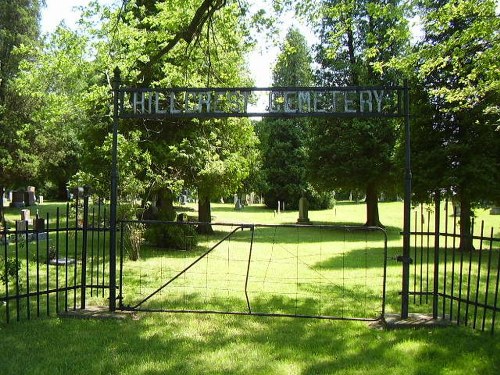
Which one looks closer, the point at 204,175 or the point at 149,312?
the point at 149,312

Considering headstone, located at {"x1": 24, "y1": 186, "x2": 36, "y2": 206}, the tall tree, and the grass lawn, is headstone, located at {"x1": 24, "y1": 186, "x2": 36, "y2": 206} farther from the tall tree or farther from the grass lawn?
the grass lawn

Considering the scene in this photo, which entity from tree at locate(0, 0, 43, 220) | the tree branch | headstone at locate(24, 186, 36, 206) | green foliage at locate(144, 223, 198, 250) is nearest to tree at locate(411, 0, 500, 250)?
the tree branch

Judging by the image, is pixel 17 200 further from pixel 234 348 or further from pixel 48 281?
pixel 234 348

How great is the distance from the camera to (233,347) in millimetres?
5680

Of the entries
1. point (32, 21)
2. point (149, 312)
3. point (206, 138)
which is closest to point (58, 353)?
point (149, 312)

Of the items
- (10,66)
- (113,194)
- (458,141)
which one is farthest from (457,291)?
(10,66)

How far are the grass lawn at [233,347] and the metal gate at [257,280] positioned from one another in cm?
48

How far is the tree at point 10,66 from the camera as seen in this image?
74.4 feet

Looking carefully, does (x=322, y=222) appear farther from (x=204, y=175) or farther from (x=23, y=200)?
(x=23, y=200)

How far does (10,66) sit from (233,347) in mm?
22288

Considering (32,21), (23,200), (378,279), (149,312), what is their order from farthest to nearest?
1. (23,200)
2. (32,21)
3. (378,279)
4. (149,312)

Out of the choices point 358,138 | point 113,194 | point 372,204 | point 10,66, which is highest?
point 10,66

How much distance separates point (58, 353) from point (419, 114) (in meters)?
13.6

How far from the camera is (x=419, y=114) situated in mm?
15750
